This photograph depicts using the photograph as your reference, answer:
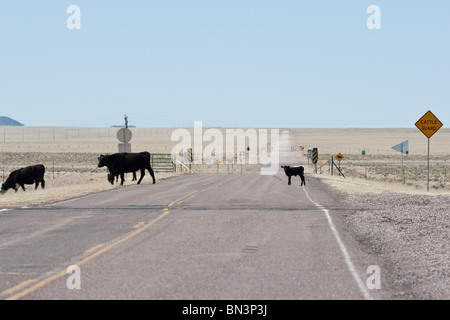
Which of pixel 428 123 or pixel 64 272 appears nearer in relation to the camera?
pixel 64 272

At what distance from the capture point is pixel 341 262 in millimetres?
10047

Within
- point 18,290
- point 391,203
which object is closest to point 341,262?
point 18,290

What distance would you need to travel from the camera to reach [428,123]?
88.5 ft

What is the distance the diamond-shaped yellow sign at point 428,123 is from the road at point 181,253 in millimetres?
9292

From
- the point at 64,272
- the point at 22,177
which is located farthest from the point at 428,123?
the point at 64,272

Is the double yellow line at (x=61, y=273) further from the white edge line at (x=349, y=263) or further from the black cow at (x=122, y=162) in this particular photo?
the black cow at (x=122, y=162)

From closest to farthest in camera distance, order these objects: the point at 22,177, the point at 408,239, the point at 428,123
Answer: the point at 408,239
the point at 428,123
the point at 22,177

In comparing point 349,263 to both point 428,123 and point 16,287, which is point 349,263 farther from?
point 428,123

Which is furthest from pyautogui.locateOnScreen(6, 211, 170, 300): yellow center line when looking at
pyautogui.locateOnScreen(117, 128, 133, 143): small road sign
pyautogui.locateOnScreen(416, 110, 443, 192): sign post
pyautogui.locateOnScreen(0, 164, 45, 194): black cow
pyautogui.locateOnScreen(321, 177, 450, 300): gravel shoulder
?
pyautogui.locateOnScreen(117, 128, 133, 143): small road sign

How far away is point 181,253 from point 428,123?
19379 mm

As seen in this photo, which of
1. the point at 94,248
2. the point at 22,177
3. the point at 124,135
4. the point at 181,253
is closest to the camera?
the point at 181,253

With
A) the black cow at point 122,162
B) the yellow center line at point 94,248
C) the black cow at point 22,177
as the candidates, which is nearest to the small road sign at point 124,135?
the black cow at point 122,162

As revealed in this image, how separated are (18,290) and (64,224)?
7.59 m

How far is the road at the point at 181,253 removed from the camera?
7934 mm
